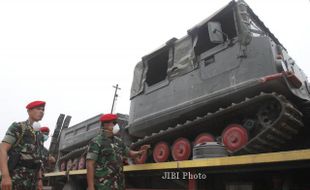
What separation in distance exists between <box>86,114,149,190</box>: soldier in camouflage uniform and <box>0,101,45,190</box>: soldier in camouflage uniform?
0.70 meters

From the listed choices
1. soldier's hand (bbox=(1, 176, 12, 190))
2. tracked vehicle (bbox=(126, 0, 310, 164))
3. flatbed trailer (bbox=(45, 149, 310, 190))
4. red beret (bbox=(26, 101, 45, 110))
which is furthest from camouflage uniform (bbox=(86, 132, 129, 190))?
tracked vehicle (bbox=(126, 0, 310, 164))

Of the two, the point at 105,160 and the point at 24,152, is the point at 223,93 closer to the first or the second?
the point at 105,160

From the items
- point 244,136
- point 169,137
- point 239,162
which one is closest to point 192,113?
point 169,137

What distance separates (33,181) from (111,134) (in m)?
1.27

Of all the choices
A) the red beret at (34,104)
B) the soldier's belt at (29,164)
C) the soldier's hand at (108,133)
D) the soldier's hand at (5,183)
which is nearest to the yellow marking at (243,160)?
the soldier's hand at (108,133)

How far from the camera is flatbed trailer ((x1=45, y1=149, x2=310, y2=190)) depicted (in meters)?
3.42

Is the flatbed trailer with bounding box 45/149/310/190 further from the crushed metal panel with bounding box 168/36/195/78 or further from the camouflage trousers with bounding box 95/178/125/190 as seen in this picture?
the crushed metal panel with bounding box 168/36/195/78

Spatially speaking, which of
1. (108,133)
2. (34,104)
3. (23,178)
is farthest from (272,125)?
(23,178)

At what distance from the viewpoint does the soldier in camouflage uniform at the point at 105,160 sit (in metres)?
4.47

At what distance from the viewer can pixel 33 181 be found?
4.23m

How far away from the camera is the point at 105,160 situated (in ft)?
15.2

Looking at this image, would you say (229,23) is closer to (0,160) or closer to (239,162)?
(239,162)

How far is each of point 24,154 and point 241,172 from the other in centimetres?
285

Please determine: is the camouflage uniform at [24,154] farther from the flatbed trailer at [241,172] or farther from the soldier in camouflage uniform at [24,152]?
the flatbed trailer at [241,172]
